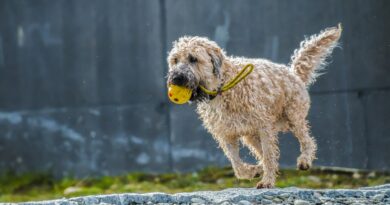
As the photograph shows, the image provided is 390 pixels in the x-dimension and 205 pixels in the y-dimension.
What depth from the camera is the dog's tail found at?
881 centimetres

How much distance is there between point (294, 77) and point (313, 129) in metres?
1.92

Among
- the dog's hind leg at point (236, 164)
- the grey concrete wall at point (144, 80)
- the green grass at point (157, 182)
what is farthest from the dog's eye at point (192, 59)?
the grey concrete wall at point (144, 80)

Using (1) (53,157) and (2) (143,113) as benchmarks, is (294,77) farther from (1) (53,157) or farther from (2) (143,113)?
(1) (53,157)

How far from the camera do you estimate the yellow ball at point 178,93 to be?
23.0ft

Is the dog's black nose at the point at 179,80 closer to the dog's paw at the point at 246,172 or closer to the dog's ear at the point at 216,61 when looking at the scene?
the dog's ear at the point at 216,61

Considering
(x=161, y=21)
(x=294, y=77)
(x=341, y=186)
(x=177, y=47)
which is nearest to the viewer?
(x=177, y=47)

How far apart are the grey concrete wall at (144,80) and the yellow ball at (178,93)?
3.31 metres

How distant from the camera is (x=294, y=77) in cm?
834

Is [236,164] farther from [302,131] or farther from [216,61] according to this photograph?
[216,61]

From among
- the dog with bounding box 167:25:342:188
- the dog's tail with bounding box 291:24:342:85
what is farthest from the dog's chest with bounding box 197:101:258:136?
the dog's tail with bounding box 291:24:342:85

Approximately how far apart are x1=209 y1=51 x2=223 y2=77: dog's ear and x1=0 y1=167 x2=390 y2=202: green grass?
2.53 metres

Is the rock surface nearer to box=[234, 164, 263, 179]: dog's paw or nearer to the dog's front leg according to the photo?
the dog's front leg

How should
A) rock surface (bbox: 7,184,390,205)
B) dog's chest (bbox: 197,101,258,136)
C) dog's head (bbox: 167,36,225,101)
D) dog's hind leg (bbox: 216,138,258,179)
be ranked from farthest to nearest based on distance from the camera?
dog's hind leg (bbox: 216,138,258,179) → dog's chest (bbox: 197,101,258,136) → dog's head (bbox: 167,36,225,101) → rock surface (bbox: 7,184,390,205)

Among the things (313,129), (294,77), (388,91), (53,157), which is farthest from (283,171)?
(53,157)
